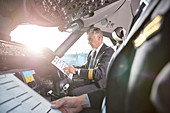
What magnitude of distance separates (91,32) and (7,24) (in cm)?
130

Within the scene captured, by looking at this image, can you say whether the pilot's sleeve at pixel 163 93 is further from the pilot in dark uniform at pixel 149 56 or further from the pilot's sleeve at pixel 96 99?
the pilot's sleeve at pixel 96 99

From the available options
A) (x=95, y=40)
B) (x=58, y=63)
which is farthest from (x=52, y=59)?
(x=95, y=40)

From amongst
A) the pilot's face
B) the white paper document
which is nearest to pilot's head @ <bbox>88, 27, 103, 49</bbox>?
the pilot's face

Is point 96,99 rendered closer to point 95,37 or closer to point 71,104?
point 71,104

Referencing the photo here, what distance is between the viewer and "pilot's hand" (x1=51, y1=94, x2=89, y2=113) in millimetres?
573

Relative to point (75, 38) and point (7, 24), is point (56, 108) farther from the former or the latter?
point (75, 38)

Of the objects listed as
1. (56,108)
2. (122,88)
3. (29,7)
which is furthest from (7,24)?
(122,88)

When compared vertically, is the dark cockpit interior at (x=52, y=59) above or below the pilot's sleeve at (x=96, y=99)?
above

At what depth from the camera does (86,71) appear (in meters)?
1.62

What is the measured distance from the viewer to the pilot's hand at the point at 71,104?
0.57m

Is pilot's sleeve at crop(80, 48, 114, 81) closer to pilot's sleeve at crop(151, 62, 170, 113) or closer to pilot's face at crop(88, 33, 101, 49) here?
pilot's face at crop(88, 33, 101, 49)

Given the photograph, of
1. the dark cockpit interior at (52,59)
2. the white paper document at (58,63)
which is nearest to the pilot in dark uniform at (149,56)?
the dark cockpit interior at (52,59)

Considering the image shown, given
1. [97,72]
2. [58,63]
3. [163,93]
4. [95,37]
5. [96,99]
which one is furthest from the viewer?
[95,37]

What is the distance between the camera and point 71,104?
610 mm
